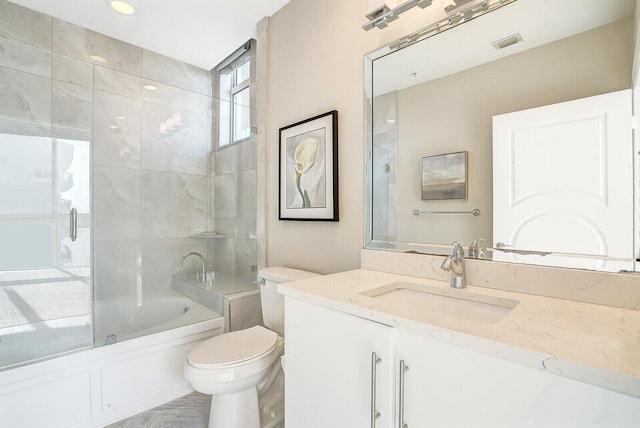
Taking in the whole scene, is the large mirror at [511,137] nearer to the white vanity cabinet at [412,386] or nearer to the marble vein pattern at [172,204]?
the white vanity cabinet at [412,386]

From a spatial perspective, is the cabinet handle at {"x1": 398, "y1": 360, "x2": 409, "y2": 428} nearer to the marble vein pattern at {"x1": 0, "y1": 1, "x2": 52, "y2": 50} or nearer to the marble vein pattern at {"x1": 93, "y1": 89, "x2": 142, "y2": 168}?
the marble vein pattern at {"x1": 93, "y1": 89, "x2": 142, "y2": 168}

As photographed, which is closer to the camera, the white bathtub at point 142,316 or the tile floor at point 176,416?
the tile floor at point 176,416

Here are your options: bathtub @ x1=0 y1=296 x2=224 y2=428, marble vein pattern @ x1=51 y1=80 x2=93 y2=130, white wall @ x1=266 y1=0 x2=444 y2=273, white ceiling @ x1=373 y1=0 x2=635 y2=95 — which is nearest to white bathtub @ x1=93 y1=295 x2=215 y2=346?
bathtub @ x1=0 y1=296 x2=224 y2=428

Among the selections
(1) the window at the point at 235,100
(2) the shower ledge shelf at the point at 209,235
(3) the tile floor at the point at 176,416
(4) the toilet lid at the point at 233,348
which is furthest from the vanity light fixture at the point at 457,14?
(3) the tile floor at the point at 176,416

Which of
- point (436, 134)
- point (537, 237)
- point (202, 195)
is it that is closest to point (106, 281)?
point (202, 195)

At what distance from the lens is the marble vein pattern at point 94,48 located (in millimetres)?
2301

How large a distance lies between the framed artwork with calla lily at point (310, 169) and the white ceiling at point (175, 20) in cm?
96

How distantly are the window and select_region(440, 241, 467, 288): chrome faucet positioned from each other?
187 centimetres

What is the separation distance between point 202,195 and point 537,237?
2.39m

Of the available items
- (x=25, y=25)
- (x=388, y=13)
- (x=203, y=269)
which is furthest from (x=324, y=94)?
(x=25, y=25)

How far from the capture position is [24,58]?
1.95m

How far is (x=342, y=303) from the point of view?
95 centimetres

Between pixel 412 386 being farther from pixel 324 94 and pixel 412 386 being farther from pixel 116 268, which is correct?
pixel 116 268

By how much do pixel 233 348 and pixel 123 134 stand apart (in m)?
1.67
